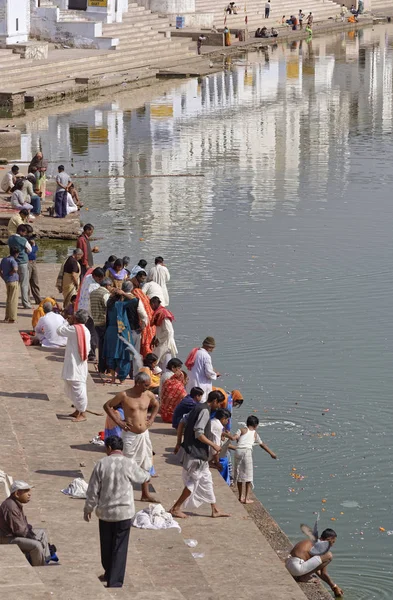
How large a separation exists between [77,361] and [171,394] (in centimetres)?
96

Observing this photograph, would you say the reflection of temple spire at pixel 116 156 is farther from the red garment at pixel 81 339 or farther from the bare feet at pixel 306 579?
the bare feet at pixel 306 579

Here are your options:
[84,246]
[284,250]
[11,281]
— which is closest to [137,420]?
[11,281]

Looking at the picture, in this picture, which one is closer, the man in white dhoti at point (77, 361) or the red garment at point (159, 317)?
the man in white dhoti at point (77, 361)

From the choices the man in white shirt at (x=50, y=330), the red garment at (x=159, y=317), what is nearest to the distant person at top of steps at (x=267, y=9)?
the man in white shirt at (x=50, y=330)

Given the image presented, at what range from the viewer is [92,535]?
9.66 metres

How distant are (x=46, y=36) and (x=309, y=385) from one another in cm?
3319

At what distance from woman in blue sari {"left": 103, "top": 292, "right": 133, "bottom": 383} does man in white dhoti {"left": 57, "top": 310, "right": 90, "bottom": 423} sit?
4.02 feet

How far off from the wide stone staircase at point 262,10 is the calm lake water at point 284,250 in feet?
57.3

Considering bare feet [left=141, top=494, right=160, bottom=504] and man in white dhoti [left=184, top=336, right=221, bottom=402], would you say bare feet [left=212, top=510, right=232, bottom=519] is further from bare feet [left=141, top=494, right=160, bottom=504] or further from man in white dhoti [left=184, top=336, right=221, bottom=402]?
man in white dhoti [left=184, top=336, right=221, bottom=402]

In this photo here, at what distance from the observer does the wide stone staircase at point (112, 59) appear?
3962 centimetres

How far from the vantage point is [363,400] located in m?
14.9

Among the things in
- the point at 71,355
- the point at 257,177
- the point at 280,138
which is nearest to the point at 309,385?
the point at 71,355

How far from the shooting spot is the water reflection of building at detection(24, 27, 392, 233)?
25641 mm

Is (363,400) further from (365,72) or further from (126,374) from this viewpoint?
(365,72)
